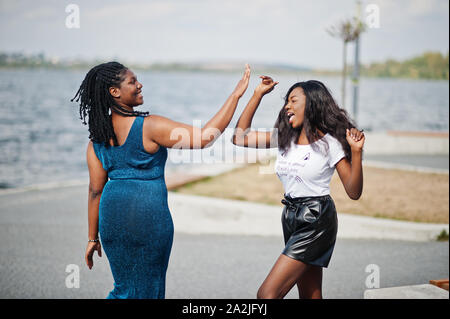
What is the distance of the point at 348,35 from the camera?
48.6 feet

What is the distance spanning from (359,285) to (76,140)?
2856 cm

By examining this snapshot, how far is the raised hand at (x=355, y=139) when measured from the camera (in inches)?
128

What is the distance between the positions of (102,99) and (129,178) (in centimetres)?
49

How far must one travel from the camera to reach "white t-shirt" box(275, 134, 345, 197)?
3469 mm

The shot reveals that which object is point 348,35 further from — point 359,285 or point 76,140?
point 76,140

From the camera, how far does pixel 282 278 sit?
337 centimetres

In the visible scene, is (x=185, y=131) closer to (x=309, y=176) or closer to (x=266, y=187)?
(x=309, y=176)

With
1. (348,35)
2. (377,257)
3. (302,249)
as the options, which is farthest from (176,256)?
(348,35)

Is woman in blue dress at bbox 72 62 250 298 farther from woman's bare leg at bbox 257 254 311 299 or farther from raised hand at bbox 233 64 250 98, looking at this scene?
woman's bare leg at bbox 257 254 311 299

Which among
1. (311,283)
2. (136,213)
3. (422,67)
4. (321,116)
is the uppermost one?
(422,67)

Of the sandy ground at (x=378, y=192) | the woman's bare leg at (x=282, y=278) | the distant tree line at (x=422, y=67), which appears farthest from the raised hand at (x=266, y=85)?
the distant tree line at (x=422, y=67)

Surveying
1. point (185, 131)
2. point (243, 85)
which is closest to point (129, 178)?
point (185, 131)

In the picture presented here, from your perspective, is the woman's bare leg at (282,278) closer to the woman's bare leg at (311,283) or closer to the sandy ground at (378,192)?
the woman's bare leg at (311,283)

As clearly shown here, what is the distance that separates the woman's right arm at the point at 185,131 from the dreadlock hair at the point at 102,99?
0.18m
